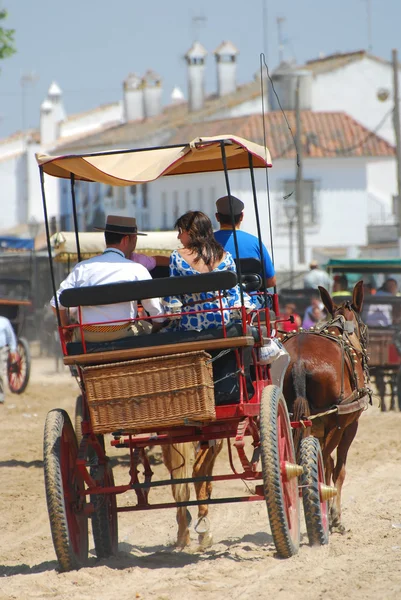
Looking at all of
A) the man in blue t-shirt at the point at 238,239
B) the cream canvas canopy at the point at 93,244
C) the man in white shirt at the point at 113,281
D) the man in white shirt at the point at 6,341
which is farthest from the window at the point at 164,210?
the man in white shirt at the point at 113,281

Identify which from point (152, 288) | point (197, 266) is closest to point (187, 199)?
point (197, 266)

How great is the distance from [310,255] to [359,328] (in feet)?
127

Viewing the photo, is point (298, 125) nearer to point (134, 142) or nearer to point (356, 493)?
point (134, 142)

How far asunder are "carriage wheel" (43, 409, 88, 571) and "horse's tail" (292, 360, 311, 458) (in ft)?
5.57

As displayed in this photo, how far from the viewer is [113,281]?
6.61m

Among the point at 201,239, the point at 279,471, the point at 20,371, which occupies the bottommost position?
the point at 20,371

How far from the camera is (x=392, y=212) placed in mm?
52688

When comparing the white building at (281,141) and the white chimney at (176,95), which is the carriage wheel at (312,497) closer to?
the white building at (281,141)

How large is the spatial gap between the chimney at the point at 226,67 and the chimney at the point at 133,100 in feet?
19.1

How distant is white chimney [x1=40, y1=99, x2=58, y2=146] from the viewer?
6906 centimetres

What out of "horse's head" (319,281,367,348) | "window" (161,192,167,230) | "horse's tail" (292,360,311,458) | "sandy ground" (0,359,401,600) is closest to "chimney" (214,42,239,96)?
"window" (161,192,167,230)

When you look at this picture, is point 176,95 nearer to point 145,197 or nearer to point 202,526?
point 145,197

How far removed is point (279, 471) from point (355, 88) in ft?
162

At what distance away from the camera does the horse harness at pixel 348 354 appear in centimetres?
812
